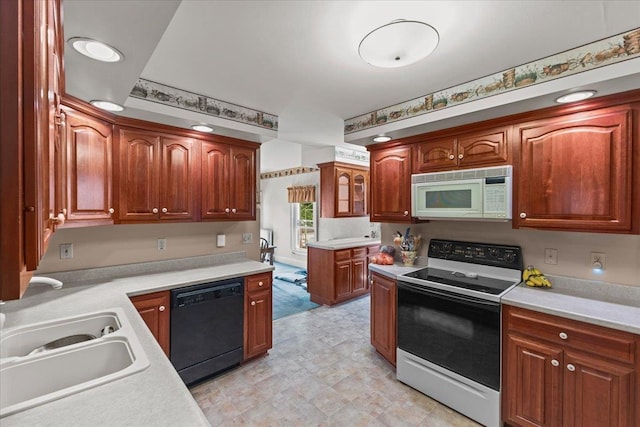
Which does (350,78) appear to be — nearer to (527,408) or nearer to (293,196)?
(527,408)

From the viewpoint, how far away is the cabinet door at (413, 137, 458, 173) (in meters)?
2.54

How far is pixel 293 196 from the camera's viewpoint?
22.7 ft

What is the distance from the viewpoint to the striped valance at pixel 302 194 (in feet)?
21.4

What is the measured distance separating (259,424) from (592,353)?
2.15m

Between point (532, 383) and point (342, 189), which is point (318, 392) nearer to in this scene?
point (532, 383)

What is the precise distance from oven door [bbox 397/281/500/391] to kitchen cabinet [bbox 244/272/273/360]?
1.28 metres

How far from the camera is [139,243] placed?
2682 mm

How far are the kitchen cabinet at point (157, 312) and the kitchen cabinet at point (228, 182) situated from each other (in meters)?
0.84

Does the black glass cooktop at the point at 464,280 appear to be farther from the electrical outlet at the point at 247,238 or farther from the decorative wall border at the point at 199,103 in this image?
the decorative wall border at the point at 199,103

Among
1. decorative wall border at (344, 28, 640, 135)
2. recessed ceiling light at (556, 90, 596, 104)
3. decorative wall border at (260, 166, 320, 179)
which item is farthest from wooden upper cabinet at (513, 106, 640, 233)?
decorative wall border at (260, 166, 320, 179)

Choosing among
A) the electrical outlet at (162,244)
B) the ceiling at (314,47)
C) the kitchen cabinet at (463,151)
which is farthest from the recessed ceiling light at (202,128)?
the kitchen cabinet at (463,151)

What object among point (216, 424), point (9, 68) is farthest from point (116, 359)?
point (9, 68)

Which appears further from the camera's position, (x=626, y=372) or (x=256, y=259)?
(x=256, y=259)

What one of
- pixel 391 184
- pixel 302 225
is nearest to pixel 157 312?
pixel 391 184
